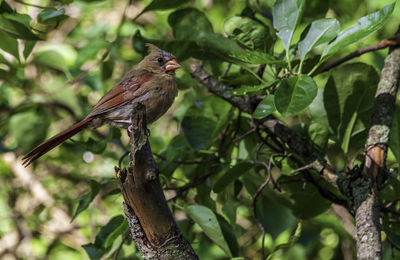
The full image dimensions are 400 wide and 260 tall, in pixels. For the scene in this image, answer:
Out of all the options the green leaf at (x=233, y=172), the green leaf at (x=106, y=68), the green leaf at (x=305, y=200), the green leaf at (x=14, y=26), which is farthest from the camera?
the green leaf at (x=106, y=68)

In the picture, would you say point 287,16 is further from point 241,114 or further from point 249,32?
point 241,114

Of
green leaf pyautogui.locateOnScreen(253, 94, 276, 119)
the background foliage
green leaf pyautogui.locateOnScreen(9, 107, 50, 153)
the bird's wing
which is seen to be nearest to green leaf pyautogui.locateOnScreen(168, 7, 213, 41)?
the background foliage

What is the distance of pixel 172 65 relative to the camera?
2.56 meters

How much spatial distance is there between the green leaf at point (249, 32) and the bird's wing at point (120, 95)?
550 millimetres

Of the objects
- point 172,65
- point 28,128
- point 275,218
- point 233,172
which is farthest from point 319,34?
point 28,128

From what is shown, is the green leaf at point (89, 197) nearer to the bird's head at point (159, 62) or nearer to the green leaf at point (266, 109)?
the bird's head at point (159, 62)

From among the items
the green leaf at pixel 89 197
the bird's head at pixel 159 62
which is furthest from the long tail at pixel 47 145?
the bird's head at pixel 159 62

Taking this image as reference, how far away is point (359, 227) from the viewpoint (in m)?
1.78

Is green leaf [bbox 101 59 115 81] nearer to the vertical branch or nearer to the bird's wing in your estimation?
the bird's wing

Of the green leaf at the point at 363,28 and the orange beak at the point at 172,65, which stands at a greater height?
the green leaf at the point at 363,28

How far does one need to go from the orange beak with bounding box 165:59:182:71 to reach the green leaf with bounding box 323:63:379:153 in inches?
30.3

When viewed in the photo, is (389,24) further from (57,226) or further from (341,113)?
(57,226)

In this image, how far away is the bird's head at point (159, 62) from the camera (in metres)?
2.56

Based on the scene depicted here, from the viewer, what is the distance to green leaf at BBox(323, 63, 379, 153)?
210cm
